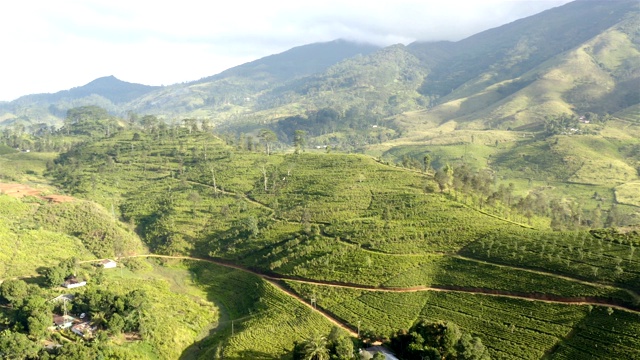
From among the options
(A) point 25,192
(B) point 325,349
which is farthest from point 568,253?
(A) point 25,192

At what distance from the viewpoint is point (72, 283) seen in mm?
59594

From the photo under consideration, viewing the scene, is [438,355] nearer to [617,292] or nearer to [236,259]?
[617,292]

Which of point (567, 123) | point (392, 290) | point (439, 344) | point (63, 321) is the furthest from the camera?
point (567, 123)

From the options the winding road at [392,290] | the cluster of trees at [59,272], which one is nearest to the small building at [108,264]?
the cluster of trees at [59,272]

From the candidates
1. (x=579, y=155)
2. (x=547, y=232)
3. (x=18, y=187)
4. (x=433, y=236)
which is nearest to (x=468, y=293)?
(x=433, y=236)

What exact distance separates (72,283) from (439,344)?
170ft

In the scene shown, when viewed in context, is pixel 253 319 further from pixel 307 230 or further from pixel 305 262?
pixel 307 230

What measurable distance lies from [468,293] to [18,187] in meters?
95.8

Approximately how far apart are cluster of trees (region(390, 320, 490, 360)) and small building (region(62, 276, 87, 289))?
4654cm

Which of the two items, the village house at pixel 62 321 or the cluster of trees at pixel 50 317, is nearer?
the cluster of trees at pixel 50 317

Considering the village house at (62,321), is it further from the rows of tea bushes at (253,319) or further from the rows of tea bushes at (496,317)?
the rows of tea bushes at (496,317)

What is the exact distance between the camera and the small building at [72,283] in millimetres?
58987

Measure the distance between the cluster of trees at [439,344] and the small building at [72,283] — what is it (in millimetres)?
46540

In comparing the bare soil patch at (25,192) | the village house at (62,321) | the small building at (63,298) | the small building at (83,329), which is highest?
the bare soil patch at (25,192)
